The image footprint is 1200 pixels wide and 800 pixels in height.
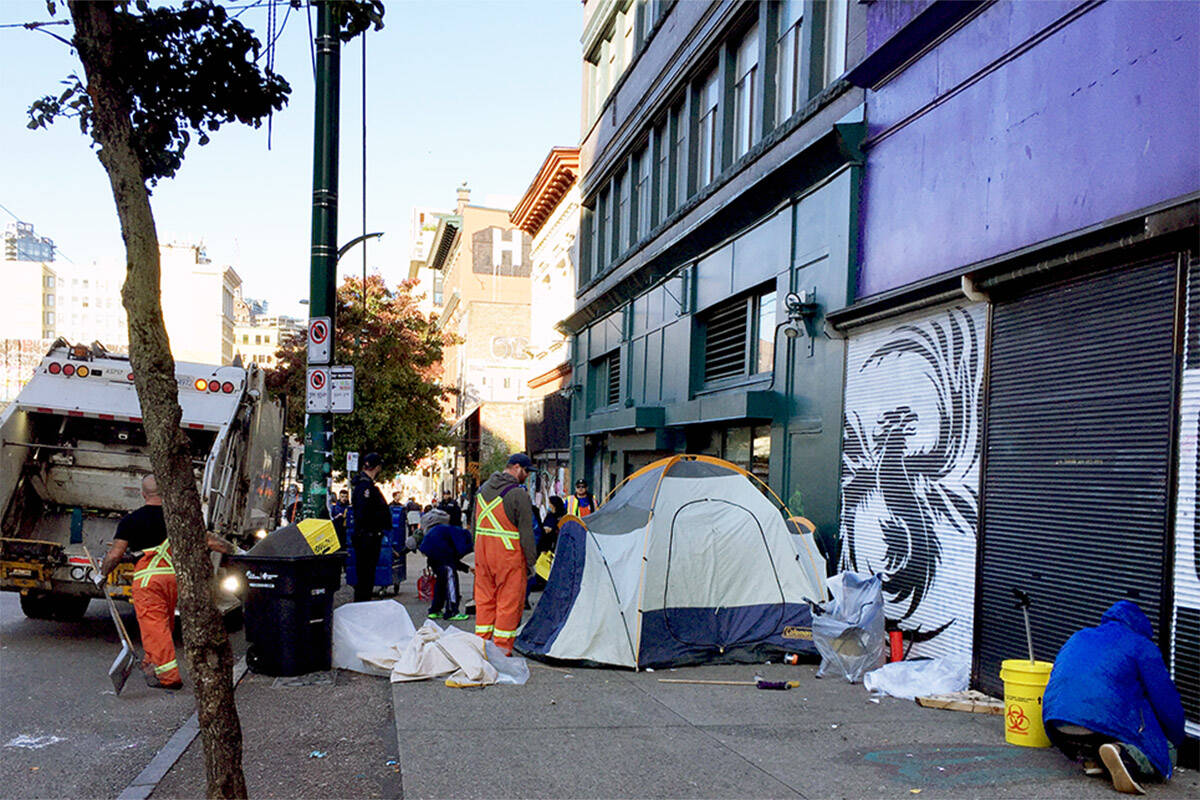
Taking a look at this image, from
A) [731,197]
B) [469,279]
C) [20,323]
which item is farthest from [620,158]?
[20,323]

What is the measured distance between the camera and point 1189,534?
18.7 ft

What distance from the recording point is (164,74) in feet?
15.1

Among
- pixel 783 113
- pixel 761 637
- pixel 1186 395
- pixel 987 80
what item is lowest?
pixel 761 637

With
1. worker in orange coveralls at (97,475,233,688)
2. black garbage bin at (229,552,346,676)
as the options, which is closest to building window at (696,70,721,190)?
black garbage bin at (229,552,346,676)

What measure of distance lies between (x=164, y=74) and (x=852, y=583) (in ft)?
20.6

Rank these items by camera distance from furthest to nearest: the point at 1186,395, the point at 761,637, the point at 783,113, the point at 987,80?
the point at 783,113
the point at 761,637
the point at 987,80
the point at 1186,395

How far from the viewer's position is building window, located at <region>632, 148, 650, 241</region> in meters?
18.9

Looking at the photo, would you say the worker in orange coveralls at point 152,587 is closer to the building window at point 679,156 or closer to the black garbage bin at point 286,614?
the black garbage bin at point 286,614

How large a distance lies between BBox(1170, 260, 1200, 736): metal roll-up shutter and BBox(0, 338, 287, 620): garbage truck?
8.28 metres

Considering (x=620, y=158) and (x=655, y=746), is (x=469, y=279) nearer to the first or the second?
(x=620, y=158)

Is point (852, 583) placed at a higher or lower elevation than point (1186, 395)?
lower

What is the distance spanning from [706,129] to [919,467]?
29.0 feet

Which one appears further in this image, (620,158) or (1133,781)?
(620,158)

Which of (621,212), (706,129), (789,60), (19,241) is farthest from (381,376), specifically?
(19,241)
